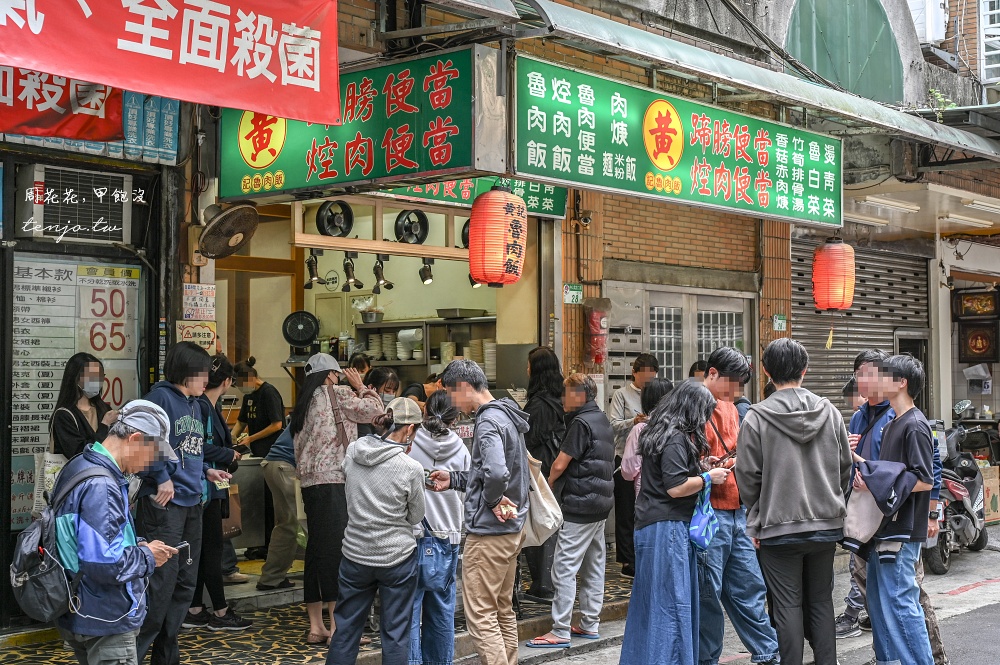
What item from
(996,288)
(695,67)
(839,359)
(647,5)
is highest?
(647,5)

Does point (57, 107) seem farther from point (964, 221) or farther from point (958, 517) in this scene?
point (964, 221)

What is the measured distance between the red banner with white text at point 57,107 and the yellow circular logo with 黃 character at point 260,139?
0.92 m

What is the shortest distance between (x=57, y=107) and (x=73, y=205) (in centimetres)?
78

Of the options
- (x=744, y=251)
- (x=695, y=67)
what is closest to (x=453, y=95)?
(x=695, y=67)

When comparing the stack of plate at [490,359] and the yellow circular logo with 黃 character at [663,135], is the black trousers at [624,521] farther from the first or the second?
→ the yellow circular logo with 黃 character at [663,135]

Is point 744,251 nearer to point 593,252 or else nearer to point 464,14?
point 593,252

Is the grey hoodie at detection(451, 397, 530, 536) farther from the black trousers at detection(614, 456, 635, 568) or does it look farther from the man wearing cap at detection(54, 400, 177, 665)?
the black trousers at detection(614, 456, 635, 568)

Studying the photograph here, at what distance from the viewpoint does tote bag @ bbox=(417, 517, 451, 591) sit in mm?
6551

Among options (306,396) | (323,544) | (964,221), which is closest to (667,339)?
(306,396)

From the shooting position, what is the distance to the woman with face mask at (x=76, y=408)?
727 centimetres

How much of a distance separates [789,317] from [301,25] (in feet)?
32.0

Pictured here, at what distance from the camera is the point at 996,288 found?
1875 centimetres

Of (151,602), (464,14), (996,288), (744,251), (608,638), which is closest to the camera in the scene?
(151,602)

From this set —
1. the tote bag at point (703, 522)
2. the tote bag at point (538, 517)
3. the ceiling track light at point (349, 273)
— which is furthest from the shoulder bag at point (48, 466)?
the ceiling track light at point (349, 273)
